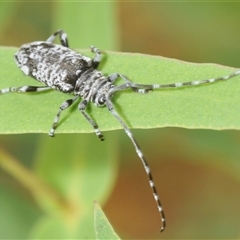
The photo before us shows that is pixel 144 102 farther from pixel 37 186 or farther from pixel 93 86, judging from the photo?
pixel 37 186

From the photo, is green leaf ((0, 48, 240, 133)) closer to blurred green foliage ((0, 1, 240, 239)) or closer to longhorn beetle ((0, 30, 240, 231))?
longhorn beetle ((0, 30, 240, 231))

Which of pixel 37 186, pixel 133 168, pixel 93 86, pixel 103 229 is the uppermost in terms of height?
pixel 93 86

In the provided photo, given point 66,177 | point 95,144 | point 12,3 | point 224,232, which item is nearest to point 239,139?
point 224,232

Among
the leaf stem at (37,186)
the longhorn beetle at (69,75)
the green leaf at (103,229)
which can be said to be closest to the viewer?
the green leaf at (103,229)

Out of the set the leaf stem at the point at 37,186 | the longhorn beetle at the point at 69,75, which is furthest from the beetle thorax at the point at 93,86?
the leaf stem at the point at 37,186

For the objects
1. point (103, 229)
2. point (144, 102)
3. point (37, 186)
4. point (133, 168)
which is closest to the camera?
point (103, 229)

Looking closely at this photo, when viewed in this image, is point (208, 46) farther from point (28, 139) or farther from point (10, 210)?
point (10, 210)

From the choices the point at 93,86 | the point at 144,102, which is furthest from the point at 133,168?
the point at 144,102

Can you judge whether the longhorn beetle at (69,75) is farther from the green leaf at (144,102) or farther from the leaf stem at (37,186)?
the leaf stem at (37,186)

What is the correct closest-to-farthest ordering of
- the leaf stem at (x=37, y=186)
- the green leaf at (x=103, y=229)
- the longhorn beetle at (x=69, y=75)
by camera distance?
the green leaf at (x=103, y=229), the longhorn beetle at (x=69, y=75), the leaf stem at (x=37, y=186)
